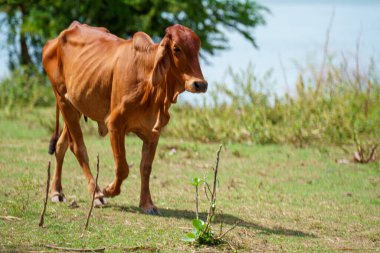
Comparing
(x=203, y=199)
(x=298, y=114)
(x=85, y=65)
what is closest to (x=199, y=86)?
(x=85, y=65)

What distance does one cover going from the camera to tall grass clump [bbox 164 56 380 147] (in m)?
11.4

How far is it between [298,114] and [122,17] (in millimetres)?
9232

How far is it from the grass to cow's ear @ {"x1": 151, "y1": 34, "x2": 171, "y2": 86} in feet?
Result: 3.68

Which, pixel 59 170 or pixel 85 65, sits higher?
pixel 85 65

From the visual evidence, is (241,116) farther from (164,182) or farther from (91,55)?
(91,55)

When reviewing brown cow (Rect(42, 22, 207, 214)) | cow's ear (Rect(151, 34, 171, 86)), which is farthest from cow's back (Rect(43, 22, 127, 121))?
cow's ear (Rect(151, 34, 171, 86))

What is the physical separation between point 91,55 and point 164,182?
77.3 inches

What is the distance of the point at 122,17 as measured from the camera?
20.1m

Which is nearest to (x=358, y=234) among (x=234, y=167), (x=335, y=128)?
(x=234, y=167)

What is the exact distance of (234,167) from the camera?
966 centimetres

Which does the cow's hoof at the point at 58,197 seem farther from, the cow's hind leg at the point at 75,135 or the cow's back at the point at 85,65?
the cow's back at the point at 85,65

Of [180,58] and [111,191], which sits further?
[111,191]

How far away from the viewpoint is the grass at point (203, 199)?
5.73m

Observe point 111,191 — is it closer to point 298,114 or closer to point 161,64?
point 161,64
